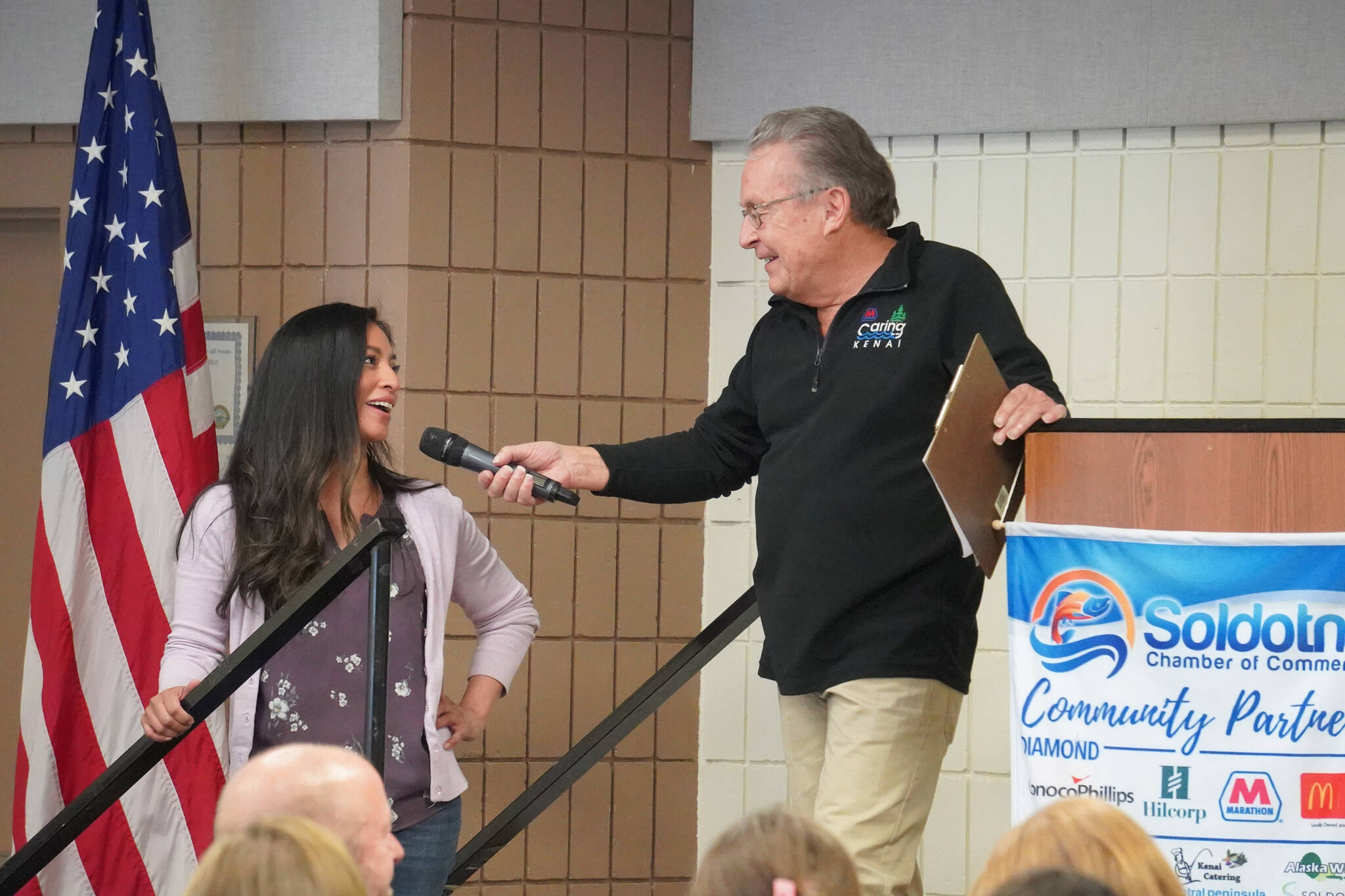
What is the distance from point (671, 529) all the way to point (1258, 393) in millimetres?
1645

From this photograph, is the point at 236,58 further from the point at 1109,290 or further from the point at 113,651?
the point at 1109,290

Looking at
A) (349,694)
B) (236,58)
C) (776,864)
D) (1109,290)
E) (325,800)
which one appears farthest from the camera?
(236,58)

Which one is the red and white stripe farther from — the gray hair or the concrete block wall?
the gray hair

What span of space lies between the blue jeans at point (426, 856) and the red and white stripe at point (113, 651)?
42.3 inches

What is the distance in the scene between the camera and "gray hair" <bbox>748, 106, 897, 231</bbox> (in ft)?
8.81

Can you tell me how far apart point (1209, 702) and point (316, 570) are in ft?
5.10

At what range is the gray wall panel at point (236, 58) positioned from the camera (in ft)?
12.9

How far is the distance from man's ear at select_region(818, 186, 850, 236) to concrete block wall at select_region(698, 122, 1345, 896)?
1.46 m

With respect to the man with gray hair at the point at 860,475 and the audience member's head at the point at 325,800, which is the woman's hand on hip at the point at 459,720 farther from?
the audience member's head at the point at 325,800

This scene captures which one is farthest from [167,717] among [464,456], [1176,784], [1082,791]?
[1176,784]

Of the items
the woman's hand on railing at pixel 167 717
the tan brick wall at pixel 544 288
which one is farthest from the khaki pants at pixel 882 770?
the tan brick wall at pixel 544 288

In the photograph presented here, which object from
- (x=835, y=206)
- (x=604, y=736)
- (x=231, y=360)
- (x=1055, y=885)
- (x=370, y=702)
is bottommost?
(x=604, y=736)

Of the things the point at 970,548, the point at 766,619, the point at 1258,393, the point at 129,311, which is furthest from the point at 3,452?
the point at 1258,393

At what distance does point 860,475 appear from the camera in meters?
2.52
